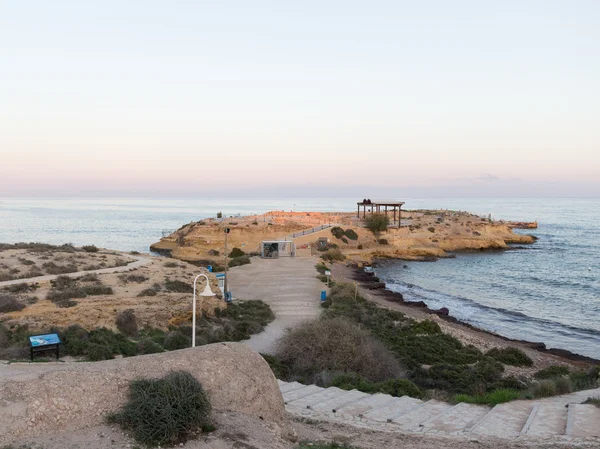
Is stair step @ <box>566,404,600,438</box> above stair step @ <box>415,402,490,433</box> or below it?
above

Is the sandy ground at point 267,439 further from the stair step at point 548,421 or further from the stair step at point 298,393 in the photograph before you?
the stair step at point 298,393

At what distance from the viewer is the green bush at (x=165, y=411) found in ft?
23.1

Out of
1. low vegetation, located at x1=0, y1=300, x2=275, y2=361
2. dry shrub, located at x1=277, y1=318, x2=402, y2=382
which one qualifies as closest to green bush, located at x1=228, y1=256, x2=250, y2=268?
low vegetation, located at x1=0, y1=300, x2=275, y2=361

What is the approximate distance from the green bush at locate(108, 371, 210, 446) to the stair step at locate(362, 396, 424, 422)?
169 inches

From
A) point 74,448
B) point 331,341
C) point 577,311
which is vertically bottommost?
point 577,311

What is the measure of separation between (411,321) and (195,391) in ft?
66.6

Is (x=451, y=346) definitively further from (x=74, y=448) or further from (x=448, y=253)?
(x=448, y=253)

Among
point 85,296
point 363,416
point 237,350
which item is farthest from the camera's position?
point 85,296

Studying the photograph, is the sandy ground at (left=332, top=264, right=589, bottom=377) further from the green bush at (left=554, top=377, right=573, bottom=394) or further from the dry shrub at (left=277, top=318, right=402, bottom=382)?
the green bush at (left=554, top=377, right=573, bottom=394)

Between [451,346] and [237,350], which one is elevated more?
[237,350]

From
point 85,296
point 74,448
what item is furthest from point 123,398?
point 85,296

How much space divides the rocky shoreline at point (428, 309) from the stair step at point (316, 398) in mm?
14830

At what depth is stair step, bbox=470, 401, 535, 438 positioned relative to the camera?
9.59m

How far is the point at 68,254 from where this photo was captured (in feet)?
93.4
